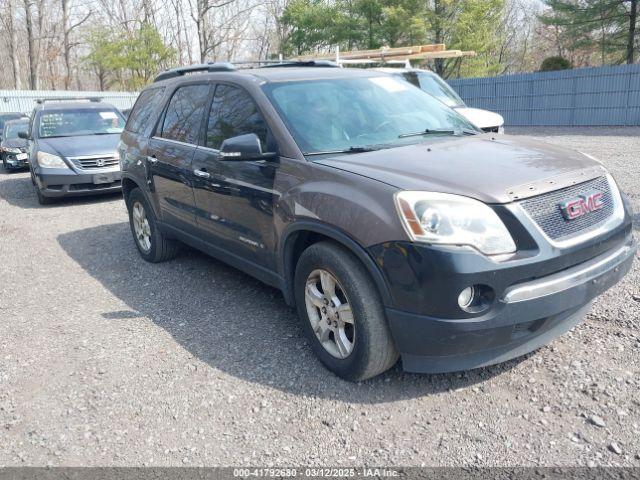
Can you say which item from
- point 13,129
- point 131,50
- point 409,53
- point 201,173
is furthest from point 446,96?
point 131,50

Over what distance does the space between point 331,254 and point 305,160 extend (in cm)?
67

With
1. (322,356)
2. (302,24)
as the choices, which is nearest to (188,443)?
(322,356)

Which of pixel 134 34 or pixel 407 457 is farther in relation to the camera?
pixel 134 34

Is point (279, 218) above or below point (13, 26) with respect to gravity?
below

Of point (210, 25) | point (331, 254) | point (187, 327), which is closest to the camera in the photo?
point (331, 254)

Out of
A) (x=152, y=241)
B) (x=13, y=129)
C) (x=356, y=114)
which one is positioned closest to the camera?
(x=356, y=114)

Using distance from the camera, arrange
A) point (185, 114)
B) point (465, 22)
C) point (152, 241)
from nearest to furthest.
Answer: point (185, 114) < point (152, 241) < point (465, 22)

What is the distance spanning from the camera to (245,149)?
3.59 m

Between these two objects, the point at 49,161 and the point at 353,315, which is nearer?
the point at 353,315

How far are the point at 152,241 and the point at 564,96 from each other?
17.9 metres

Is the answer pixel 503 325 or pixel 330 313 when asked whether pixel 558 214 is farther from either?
pixel 330 313

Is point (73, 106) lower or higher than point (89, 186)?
higher

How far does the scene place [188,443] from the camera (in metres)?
2.94

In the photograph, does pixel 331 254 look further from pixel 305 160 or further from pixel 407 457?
pixel 407 457
